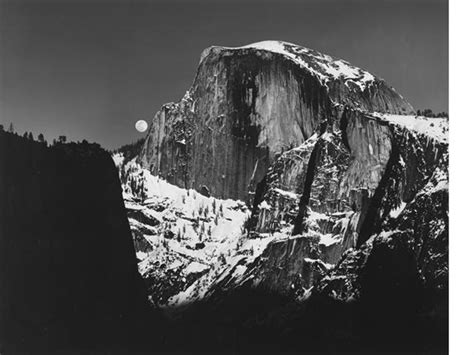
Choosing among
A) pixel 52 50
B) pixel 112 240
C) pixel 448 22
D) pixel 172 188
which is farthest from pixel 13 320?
pixel 448 22

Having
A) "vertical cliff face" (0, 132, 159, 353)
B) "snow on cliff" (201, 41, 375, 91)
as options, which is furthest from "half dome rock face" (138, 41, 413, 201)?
"vertical cliff face" (0, 132, 159, 353)

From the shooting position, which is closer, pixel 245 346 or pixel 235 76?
pixel 245 346

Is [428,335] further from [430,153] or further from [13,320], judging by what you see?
[13,320]

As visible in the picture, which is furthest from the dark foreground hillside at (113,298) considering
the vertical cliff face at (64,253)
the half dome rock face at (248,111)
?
the half dome rock face at (248,111)
